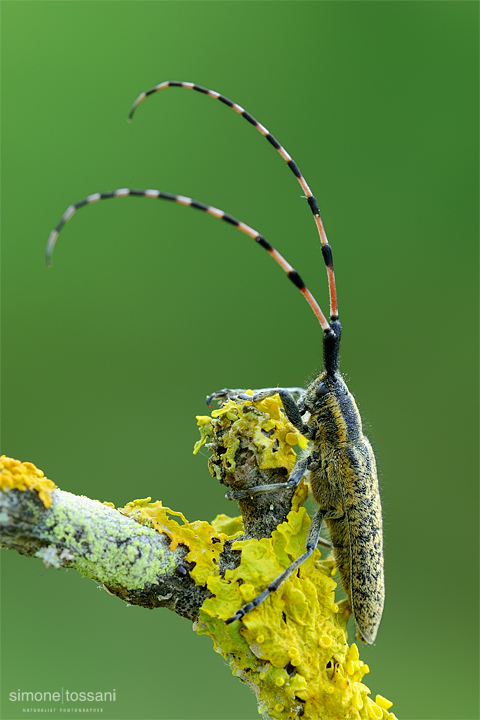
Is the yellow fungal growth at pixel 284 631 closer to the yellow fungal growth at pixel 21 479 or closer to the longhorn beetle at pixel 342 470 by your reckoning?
the longhorn beetle at pixel 342 470

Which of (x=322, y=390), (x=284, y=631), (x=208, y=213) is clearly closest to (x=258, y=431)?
(x=322, y=390)

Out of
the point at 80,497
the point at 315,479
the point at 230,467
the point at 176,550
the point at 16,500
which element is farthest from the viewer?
the point at 315,479

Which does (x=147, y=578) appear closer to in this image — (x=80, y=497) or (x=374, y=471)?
(x=80, y=497)

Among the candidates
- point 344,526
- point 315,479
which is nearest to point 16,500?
point 315,479

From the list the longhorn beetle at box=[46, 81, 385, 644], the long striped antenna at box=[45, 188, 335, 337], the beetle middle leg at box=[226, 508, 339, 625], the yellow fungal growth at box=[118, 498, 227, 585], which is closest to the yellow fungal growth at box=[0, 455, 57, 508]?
the yellow fungal growth at box=[118, 498, 227, 585]

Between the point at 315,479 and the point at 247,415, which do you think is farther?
the point at 315,479

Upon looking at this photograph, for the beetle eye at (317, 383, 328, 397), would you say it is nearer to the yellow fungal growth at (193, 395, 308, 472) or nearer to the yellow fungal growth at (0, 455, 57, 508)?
the yellow fungal growth at (193, 395, 308, 472)

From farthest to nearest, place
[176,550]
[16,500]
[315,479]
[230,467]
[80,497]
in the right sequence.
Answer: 1. [315,479]
2. [230,467]
3. [176,550]
4. [80,497]
5. [16,500]
